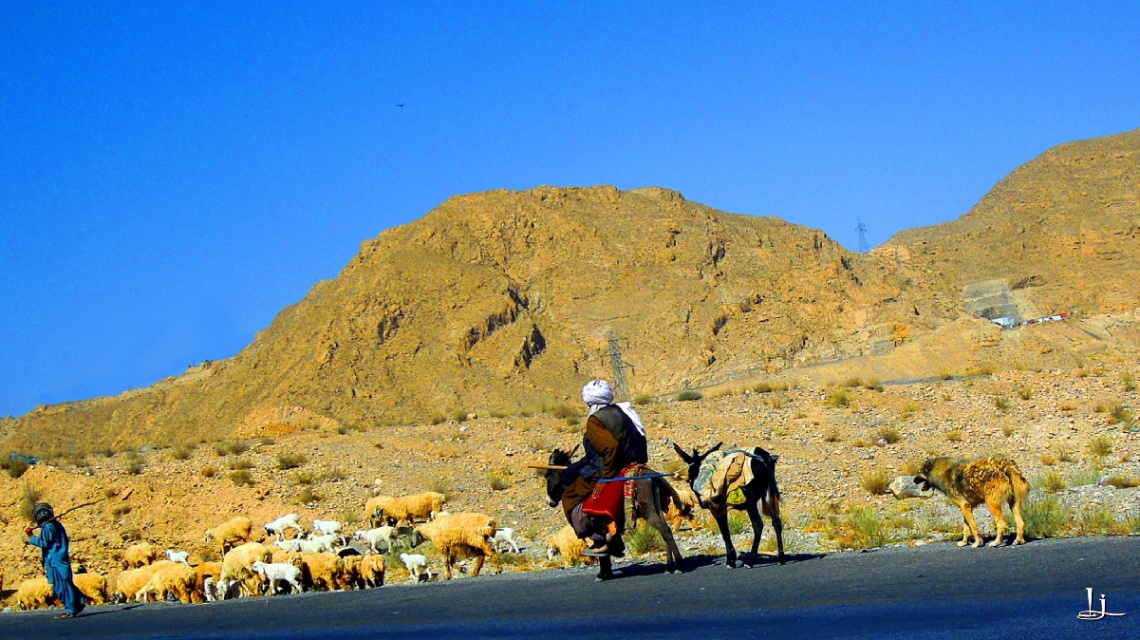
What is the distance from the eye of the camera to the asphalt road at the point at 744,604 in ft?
26.1

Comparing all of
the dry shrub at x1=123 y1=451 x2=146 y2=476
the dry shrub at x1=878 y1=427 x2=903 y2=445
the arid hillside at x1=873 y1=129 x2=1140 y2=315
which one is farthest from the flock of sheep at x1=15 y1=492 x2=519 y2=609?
the arid hillside at x1=873 y1=129 x2=1140 y2=315

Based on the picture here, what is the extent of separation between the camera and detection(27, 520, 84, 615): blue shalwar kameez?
575 inches

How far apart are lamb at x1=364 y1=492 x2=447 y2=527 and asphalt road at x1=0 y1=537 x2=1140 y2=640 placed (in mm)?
6832

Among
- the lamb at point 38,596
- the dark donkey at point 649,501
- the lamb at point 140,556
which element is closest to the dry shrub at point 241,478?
the lamb at point 140,556

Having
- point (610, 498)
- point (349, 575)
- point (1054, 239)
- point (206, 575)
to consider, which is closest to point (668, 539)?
point (610, 498)

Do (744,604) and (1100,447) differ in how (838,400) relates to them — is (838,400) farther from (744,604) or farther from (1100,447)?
(744,604)

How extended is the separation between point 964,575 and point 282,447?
2342 cm

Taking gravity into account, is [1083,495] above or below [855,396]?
below

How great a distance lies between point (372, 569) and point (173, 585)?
120 inches

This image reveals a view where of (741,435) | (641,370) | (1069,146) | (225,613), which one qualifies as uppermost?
(1069,146)

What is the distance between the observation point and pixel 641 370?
80.8m

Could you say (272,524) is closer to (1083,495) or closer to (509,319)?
(1083,495)

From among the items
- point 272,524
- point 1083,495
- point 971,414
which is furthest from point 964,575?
point 971,414

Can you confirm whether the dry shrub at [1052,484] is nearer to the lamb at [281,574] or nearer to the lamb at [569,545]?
the lamb at [569,545]
